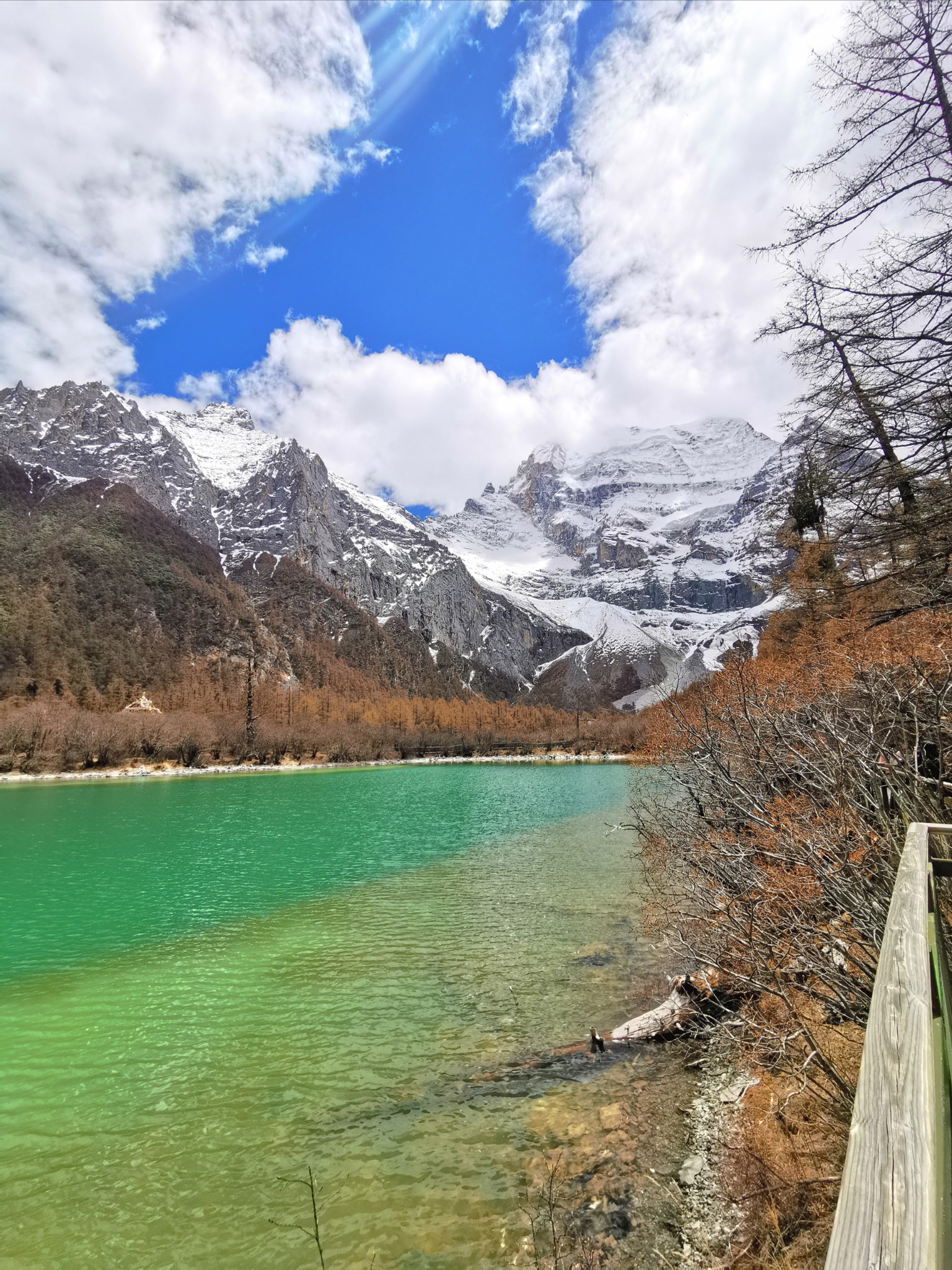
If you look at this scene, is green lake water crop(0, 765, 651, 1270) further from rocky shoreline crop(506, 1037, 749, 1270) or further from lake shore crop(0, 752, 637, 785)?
lake shore crop(0, 752, 637, 785)

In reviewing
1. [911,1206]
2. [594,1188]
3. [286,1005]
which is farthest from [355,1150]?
[911,1206]

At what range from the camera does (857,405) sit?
26.8 feet

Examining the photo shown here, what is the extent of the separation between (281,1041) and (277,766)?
82.1 metres

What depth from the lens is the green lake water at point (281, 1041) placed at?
20.1ft

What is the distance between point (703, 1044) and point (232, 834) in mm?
27019

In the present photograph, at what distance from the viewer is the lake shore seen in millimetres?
64125

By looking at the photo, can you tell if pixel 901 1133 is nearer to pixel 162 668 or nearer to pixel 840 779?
pixel 840 779

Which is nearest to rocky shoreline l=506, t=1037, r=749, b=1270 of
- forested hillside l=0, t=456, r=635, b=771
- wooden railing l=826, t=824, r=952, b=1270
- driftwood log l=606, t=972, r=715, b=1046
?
driftwood log l=606, t=972, r=715, b=1046

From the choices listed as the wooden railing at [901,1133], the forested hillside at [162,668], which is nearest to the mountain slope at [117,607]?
the forested hillside at [162,668]

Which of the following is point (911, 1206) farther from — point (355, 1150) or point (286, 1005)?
point (286, 1005)

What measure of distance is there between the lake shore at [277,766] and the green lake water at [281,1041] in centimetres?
1915

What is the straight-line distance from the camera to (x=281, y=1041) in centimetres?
964

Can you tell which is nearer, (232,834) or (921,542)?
(921,542)

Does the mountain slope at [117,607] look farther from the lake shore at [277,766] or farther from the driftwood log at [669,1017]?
the driftwood log at [669,1017]
